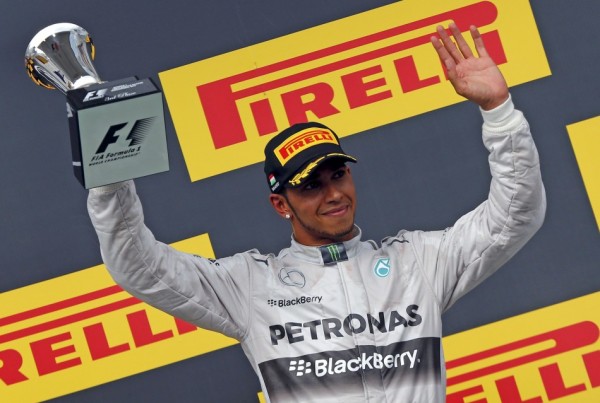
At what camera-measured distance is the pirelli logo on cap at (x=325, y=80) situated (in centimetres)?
302

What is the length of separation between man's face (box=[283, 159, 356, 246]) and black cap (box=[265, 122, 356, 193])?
0.03 meters

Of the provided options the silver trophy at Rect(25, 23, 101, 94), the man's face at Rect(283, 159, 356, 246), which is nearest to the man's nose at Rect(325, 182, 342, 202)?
the man's face at Rect(283, 159, 356, 246)

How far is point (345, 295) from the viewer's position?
2332 millimetres

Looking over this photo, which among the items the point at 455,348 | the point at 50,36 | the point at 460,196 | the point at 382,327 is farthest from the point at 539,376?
the point at 50,36

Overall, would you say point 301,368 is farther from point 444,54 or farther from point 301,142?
point 444,54

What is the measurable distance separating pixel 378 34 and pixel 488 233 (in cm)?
91

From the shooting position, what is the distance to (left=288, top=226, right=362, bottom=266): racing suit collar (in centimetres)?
236

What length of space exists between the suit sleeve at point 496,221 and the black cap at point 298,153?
0.27 meters

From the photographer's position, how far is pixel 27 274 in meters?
3.01

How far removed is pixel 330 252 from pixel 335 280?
58 millimetres

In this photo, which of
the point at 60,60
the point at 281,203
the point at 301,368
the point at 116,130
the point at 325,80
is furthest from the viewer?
the point at 325,80

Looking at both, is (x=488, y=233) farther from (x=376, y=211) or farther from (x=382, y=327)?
(x=376, y=211)

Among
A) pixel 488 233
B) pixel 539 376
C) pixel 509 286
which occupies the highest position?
pixel 488 233

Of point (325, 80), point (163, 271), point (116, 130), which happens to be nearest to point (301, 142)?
point (163, 271)
